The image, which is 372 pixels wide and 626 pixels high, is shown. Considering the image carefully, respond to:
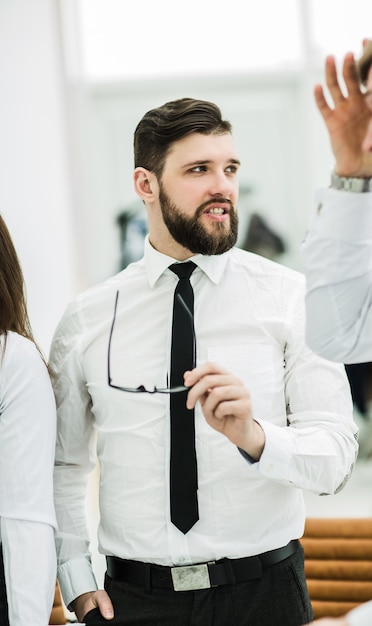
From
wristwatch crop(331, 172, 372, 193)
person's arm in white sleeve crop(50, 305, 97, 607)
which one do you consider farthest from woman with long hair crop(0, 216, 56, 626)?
wristwatch crop(331, 172, 372, 193)

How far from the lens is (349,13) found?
425 cm

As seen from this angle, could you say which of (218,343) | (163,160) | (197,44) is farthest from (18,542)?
(197,44)

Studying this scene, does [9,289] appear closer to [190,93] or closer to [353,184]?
[353,184]

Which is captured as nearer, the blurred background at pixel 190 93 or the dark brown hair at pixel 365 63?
the dark brown hair at pixel 365 63

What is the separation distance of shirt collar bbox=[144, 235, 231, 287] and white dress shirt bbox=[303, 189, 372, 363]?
553 millimetres

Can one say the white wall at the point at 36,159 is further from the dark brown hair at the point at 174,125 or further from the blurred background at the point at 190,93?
the dark brown hair at the point at 174,125

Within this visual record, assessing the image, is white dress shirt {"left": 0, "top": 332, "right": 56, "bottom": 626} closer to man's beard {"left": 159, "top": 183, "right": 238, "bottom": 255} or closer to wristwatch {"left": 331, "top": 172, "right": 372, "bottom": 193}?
man's beard {"left": 159, "top": 183, "right": 238, "bottom": 255}

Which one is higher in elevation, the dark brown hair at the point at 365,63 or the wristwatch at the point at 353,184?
the dark brown hair at the point at 365,63

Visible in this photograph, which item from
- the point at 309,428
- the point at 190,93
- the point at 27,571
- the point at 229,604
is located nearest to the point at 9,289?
the point at 27,571

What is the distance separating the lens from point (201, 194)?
188 cm

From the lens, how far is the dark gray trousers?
5.59 ft

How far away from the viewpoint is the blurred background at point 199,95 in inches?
168

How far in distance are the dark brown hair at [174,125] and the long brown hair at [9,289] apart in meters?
0.40

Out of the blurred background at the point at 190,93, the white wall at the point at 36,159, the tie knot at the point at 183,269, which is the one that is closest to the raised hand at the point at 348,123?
the tie knot at the point at 183,269
